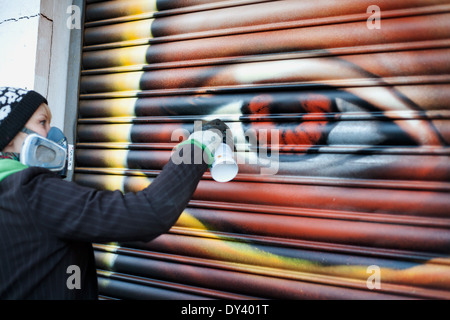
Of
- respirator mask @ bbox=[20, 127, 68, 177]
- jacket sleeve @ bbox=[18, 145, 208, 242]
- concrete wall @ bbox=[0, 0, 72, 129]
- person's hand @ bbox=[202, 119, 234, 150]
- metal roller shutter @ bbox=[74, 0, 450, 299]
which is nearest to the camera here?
jacket sleeve @ bbox=[18, 145, 208, 242]

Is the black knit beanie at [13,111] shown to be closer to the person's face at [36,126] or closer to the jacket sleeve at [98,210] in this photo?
the person's face at [36,126]

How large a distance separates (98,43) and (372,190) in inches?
103

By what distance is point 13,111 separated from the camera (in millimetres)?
1324

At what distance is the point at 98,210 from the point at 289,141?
130cm

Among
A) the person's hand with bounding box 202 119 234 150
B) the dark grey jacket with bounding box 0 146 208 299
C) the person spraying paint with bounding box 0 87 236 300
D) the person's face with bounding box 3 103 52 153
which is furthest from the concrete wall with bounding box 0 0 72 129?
the person's hand with bounding box 202 119 234 150

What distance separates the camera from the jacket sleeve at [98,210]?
1.11 metres

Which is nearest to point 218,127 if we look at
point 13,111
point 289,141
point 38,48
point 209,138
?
point 209,138

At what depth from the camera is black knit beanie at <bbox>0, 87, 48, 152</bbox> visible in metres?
1.30

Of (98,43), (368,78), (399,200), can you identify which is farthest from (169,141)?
(399,200)

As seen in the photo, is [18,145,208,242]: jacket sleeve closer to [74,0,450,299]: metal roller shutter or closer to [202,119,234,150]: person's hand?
[202,119,234,150]: person's hand

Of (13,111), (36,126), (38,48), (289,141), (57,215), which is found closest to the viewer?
(57,215)

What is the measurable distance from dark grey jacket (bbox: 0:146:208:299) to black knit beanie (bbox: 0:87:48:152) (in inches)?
10.6

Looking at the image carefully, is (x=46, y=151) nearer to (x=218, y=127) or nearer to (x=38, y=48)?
(x=218, y=127)
